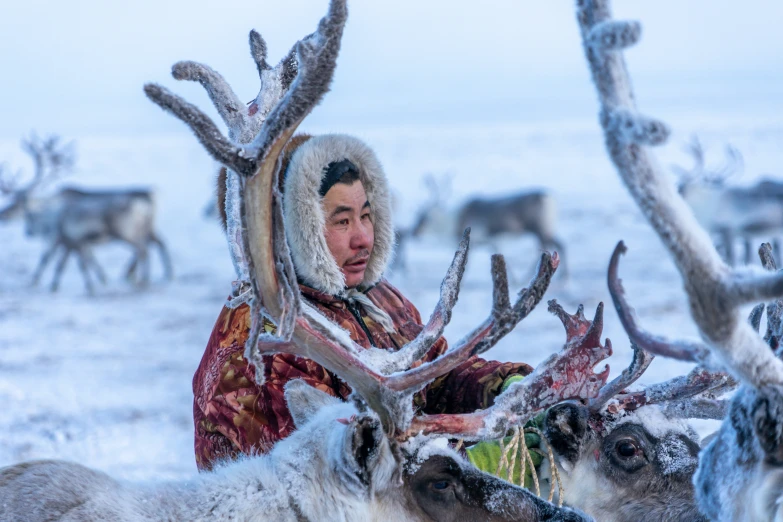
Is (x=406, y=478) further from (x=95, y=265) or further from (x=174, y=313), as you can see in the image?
(x=95, y=265)

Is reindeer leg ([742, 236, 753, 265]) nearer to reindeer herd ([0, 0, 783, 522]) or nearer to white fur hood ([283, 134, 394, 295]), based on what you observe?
reindeer herd ([0, 0, 783, 522])

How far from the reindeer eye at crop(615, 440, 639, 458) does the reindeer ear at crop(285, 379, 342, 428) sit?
0.93 meters

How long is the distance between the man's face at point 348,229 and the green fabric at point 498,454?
0.62 meters

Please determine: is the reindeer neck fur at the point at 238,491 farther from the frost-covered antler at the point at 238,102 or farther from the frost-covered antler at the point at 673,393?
the frost-covered antler at the point at 673,393

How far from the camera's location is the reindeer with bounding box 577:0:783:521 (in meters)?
1.41

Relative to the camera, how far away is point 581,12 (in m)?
1.43

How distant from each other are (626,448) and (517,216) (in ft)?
37.6

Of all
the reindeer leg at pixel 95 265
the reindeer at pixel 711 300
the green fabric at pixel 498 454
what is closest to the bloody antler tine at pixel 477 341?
the reindeer at pixel 711 300

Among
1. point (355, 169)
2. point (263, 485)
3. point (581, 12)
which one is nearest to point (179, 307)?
point (355, 169)

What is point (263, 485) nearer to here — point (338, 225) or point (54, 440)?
point (338, 225)

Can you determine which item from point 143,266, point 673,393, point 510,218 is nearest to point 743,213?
point 510,218

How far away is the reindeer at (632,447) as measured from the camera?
2.51 meters

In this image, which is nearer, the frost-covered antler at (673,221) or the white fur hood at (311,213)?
the frost-covered antler at (673,221)

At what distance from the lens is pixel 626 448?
2.55 m
